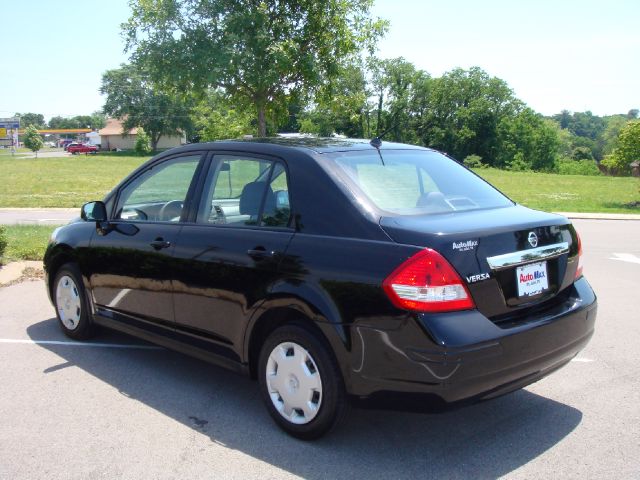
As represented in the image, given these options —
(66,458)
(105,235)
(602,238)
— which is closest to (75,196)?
(602,238)

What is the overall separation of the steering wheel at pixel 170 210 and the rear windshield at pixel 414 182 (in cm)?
130

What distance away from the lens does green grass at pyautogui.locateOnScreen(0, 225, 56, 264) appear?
9.55m

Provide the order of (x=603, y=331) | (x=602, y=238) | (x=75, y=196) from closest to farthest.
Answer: (x=603, y=331), (x=602, y=238), (x=75, y=196)

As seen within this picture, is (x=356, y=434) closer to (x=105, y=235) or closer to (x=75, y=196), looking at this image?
(x=105, y=235)

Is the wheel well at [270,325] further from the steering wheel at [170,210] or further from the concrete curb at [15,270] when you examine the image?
the concrete curb at [15,270]

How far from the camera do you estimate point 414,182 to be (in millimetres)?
4285

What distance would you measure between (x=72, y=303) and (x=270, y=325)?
2.62 metres

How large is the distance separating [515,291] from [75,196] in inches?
996

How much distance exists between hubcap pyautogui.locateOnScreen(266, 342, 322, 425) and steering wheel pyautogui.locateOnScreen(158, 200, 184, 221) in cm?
144

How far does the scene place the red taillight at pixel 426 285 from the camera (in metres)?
3.21

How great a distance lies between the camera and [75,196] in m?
26.2

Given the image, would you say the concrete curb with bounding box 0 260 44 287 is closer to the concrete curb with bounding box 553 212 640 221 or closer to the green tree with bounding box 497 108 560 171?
the concrete curb with bounding box 553 212 640 221

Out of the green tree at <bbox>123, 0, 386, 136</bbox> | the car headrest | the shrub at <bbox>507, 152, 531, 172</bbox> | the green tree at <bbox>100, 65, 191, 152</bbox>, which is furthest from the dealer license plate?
the green tree at <bbox>100, 65, 191, 152</bbox>

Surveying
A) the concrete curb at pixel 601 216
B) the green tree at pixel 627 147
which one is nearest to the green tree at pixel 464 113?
the green tree at pixel 627 147
